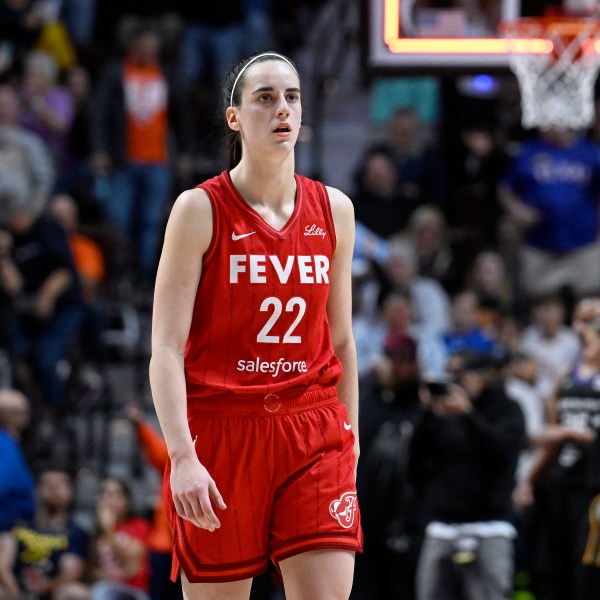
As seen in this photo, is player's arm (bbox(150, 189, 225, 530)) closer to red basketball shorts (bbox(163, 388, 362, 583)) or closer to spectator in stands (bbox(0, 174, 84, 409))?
red basketball shorts (bbox(163, 388, 362, 583))

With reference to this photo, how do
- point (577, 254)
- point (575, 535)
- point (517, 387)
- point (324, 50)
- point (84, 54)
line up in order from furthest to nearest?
1. point (324, 50)
2. point (84, 54)
3. point (577, 254)
4. point (517, 387)
5. point (575, 535)

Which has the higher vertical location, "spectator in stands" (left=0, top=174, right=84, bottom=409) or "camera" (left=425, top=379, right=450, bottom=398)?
"spectator in stands" (left=0, top=174, right=84, bottom=409)

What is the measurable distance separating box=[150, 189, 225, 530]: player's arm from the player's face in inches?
11.0

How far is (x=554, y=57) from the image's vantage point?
971cm

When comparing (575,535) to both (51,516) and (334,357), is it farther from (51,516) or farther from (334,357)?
(334,357)

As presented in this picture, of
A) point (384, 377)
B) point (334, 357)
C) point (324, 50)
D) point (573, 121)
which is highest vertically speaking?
point (324, 50)

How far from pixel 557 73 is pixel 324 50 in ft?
19.9

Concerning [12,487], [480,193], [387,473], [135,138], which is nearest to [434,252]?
[480,193]

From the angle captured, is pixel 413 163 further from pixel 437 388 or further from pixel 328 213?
pixel 328 213

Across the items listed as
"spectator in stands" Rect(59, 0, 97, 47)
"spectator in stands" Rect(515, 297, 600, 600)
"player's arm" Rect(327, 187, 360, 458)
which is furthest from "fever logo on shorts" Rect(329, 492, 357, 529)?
"spectator in stands" Rect(59, 0, 97, 47)

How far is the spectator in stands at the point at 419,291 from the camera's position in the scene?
12.3 meters

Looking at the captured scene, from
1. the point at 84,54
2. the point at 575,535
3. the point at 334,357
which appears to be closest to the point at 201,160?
the point at 84,54

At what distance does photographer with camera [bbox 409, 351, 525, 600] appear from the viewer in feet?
28.5

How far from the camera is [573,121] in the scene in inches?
405
